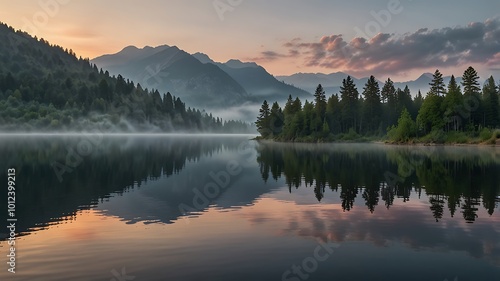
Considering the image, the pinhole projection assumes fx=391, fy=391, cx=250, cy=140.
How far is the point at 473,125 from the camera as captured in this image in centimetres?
15612

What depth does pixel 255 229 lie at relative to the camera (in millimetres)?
26078

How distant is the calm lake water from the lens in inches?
717

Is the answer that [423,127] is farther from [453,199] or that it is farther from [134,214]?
[134,214]

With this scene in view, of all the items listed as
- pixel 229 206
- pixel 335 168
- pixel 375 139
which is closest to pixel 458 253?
pixel 229 206

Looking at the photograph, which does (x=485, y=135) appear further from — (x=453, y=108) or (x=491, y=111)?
(x=491, y=111)

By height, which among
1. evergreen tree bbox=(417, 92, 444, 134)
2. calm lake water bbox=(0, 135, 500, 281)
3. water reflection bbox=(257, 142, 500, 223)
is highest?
evergreen tree bbox=(417, 92, 444, 134)

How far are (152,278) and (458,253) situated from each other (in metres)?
15.7

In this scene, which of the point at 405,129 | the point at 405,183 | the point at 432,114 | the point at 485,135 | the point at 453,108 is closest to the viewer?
the point at 405,183

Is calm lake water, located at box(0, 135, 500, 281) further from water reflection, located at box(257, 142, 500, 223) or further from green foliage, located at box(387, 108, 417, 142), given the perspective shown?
green foliage, located at box(387, 108, 417, 142)

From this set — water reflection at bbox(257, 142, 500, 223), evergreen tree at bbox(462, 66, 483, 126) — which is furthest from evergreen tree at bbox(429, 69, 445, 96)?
water reflection at bbox(257, 142, 500, 223)

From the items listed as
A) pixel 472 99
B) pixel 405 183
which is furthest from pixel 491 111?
pixel 405 183

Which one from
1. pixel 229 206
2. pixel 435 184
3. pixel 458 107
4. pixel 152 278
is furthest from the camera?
pixel 458 107

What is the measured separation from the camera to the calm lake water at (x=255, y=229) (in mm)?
18219

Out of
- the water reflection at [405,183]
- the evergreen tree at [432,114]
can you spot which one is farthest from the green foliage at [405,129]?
the water reflection at [405,183]
